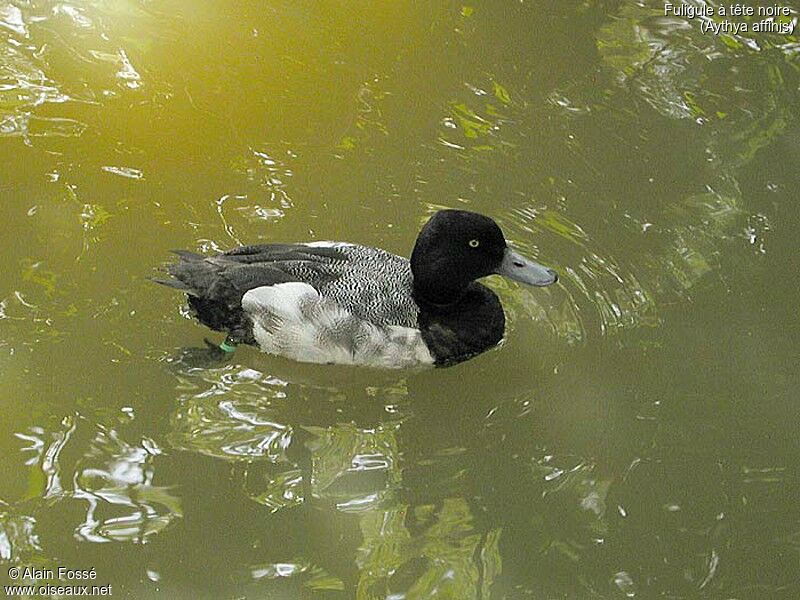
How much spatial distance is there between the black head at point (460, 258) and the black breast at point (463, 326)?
2.8 inches

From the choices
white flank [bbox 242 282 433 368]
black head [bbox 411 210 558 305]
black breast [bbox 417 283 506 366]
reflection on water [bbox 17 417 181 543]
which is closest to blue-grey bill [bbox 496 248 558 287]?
black head [bbox 411 210 558 305]

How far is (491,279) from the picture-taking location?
613 centimetres

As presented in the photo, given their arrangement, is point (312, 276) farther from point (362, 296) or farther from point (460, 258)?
point (460, 258)

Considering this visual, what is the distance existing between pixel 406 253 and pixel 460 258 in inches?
30.9

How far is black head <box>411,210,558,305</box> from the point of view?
5.37 m

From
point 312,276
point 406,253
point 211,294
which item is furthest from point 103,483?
point 406,253

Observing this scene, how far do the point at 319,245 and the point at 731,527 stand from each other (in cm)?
230

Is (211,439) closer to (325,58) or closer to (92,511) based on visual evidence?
(92,511)

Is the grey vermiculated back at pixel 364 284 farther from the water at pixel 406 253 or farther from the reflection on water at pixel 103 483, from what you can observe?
the reflection on water at pixel 103 483

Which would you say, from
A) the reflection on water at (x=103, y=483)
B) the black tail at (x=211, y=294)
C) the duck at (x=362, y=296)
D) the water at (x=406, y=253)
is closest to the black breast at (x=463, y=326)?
the duck at (x=362, y=296)

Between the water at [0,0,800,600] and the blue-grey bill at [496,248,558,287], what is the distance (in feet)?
1.30

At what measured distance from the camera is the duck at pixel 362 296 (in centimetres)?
535

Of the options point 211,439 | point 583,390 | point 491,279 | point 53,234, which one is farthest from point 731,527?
point 53,234

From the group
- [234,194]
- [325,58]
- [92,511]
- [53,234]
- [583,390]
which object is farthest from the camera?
[325,58]
